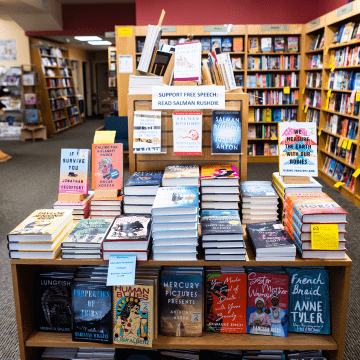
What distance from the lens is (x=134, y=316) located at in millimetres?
1643

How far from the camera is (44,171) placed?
6504 mm

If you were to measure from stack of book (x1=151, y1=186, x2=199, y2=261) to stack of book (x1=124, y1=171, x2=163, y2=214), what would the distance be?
267mm

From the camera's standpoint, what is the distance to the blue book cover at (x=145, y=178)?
188 cm

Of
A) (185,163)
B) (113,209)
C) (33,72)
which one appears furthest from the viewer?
(33,72)

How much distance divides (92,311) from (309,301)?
98 cm

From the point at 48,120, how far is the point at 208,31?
594 cm

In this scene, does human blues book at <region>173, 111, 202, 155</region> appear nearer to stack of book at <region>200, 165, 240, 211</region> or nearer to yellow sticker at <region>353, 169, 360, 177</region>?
stack of book at <region>200, 165, 240, 211</region>

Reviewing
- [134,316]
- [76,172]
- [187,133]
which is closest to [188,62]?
[187,133]

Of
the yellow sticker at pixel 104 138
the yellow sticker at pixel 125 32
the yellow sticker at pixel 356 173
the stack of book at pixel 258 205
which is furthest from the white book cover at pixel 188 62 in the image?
the yellow sticker at pixel 125 32

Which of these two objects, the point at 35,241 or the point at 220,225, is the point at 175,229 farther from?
A: the point at 35,241

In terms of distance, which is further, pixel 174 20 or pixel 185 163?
pixel 174 20

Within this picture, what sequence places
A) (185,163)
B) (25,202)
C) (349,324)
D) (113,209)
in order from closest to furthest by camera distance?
1. (113,209)
2. (185,163)
3. (349,324)
4. (25,202)

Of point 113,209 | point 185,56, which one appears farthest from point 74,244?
point 185,56

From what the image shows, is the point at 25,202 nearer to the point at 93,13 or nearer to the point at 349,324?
the point at 349,324
